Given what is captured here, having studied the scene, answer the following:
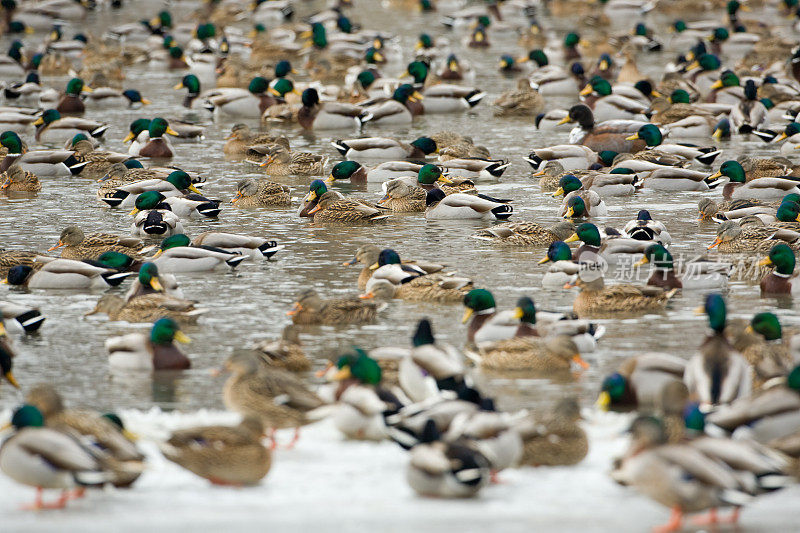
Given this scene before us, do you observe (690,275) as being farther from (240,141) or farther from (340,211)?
(240,141)

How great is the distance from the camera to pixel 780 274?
428 inches

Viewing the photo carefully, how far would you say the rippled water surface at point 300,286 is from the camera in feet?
28.6

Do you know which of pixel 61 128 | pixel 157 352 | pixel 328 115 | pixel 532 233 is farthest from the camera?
pixel 328 115

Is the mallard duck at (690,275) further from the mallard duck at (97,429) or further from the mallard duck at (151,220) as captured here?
the mallard duck at (97,429)

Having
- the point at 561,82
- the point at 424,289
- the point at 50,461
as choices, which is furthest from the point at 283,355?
the point at 561,82

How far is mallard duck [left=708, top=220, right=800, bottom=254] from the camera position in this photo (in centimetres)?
A: 1216

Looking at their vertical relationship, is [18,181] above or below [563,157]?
below

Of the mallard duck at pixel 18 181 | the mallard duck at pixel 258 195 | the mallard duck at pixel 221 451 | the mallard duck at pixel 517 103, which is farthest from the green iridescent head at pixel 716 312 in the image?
the mallard duck at pixel 517 103

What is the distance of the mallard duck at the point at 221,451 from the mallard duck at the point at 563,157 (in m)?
10.4

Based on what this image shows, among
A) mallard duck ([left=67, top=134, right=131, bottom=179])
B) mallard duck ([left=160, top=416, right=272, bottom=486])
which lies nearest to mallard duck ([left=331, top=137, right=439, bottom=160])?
mallard duck ([left=67, top=134, right=131, bottom=179])

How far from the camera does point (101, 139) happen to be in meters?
19.4

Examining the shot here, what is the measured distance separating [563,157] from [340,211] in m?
3.96

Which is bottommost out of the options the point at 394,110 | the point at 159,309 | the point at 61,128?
the point at 159,309

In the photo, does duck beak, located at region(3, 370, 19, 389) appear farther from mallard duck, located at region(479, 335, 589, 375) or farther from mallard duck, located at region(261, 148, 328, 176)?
mallard duck, located at region(261, 148, 328, 176)
